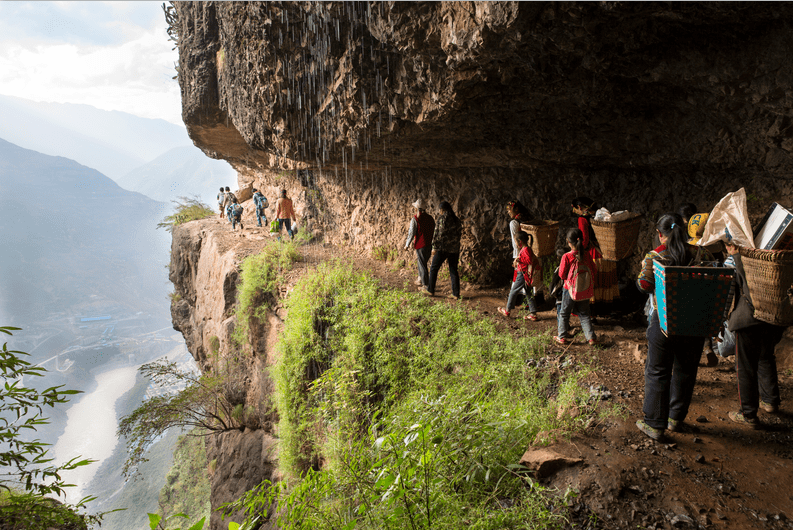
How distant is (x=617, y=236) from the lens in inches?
192

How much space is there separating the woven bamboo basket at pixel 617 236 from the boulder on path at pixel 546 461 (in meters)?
2.89

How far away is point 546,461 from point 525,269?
10.5ft

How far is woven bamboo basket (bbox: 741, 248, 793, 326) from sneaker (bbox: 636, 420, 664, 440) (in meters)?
1.20

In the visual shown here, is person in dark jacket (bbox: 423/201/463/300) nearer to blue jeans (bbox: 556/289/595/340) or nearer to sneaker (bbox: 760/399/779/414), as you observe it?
blue jeans (bbox: 556/289/595/340)

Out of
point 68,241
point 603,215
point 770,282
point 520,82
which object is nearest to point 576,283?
point 603,215

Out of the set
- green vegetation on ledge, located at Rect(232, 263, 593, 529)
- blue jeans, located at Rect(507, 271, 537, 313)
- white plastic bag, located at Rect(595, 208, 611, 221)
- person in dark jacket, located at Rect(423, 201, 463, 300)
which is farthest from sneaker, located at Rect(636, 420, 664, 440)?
person in dark jacket, located at Rect(423, 201, 463, 300)

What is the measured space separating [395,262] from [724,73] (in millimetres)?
6315

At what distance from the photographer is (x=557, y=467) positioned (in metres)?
2.95

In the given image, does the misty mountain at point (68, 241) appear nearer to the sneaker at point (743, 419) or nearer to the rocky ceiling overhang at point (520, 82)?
the rocky ceiling overhang at point (520, 82)

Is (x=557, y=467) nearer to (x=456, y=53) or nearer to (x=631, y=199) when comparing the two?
(x=456, y=53)

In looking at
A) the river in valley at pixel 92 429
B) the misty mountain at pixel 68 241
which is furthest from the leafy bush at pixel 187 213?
the misty mountain at pixel 68 241

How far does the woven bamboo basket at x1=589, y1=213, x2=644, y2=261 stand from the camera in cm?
487

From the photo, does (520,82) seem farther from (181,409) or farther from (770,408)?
(181,409)

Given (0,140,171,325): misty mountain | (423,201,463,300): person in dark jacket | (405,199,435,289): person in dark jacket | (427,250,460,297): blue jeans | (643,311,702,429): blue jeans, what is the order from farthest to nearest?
(0,140,171,325): misty mountain → (405,199,435,289): person in dark jacket → (427,250,460,297): blue jeans → (423,201,463,300): person in dark jacket → (643,311,702,429): blue jeans
